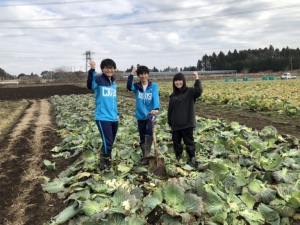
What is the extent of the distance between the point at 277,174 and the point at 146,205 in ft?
6.17

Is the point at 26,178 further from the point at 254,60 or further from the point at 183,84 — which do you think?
the point at 254,60

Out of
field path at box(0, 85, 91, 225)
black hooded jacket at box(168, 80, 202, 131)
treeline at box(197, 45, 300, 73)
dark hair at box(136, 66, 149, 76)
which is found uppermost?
treeline at box(197, 45, 300, 73)

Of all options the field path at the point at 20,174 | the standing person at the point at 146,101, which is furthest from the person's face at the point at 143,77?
the field path at the point at 20,174

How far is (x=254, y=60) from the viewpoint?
88062mm

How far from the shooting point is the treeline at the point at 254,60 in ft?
263

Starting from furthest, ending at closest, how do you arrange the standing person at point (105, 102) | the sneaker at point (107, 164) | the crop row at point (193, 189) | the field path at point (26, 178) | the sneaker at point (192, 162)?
the sneaker at point (192, 162) → the sneaker at point (107, 164) → the standing person at point (105, 102) → the field path at point (26, 178) → the crop row at point (193, 189)

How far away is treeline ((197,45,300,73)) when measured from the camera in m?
80.1

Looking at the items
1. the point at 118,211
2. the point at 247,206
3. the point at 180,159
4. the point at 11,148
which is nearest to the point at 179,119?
the point at 180,159

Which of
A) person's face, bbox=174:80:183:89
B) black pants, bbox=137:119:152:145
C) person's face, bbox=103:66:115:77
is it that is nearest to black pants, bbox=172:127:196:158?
black pants, bbox=137:119:152:145

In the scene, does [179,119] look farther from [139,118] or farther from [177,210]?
[177,210]

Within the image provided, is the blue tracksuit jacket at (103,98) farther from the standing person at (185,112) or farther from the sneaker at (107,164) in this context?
the standing person at (185,112)

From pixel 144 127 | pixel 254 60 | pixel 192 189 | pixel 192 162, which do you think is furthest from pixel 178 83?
pixel 254 60

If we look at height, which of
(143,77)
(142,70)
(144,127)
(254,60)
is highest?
(254,60)

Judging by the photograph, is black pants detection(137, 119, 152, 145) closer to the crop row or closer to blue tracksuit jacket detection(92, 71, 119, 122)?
the crop row
